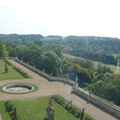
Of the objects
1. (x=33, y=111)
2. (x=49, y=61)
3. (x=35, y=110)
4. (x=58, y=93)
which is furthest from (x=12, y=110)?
(x=49, y=61)

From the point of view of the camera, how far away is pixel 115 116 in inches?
862

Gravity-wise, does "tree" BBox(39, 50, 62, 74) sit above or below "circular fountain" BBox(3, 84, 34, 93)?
above

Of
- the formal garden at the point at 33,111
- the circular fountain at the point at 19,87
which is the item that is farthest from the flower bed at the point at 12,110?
the circular fountain at the point at 19,87

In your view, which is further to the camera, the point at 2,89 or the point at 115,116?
the point at 2,89

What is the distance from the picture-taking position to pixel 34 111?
21.1m

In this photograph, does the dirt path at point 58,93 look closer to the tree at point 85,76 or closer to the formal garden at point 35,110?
the formal garden at point 35,110

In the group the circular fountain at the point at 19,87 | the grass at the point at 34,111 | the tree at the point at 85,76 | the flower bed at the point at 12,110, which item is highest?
the flower bed at the point at 12,110

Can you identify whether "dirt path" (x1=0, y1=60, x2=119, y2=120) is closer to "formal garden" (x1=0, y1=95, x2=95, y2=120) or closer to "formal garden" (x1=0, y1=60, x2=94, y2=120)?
"formal garden" (x1=0, y1=60, x2=94, y2=120)

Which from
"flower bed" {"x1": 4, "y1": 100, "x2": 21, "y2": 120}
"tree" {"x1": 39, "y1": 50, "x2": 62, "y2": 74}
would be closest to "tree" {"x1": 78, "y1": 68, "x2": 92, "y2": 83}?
"tree" {"x1": 39, "y1": 50, "x2": 62, "y2": 74}

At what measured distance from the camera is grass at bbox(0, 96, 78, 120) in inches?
778

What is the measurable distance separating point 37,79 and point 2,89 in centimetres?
1044

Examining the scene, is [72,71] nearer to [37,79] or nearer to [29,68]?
[29,68]

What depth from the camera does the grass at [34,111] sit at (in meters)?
19.8

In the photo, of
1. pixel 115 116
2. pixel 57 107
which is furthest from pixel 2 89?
pixel 115 116
